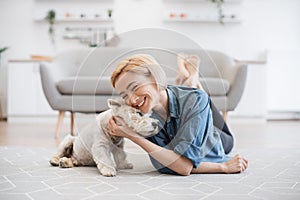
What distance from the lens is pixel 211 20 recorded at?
4.31 m

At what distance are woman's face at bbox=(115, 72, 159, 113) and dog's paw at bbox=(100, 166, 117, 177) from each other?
26 cm

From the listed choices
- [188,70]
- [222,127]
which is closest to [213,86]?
[188,70]

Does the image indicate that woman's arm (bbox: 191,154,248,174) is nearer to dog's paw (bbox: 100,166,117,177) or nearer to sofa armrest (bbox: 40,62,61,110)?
dog's paw (bbox: 100,166,117,177)

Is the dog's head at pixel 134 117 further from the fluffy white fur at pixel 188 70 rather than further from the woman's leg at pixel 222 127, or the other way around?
the woman's leg at pixel 222 127

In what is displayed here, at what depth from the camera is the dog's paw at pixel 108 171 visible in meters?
1.33

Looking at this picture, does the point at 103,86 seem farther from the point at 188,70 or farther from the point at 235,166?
the point at 235,166

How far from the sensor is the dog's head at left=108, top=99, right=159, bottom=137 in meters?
1.22

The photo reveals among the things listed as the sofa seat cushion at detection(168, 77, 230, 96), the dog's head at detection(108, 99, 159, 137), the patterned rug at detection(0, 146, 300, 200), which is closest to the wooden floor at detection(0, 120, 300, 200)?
the patterned rug at detection(0, 146, 300, 200)

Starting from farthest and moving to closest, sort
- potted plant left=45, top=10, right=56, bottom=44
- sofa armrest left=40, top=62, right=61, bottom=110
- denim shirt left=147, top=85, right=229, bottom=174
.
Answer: potted plant left=45, top=10, right=56, bottom=44 < sofa armrest left=40, top=62, right=61, bottom=110 < denim shirt left=147, top=85, right=229, bottom=174

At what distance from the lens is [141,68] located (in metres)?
1.23

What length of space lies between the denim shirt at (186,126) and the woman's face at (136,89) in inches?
3.4

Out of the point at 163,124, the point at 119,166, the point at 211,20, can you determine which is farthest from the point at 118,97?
the point at 211,20

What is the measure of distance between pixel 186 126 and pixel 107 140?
0.29m

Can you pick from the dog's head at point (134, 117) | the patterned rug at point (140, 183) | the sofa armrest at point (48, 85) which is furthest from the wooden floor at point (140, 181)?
the sofa armrest at point (48, 85)
